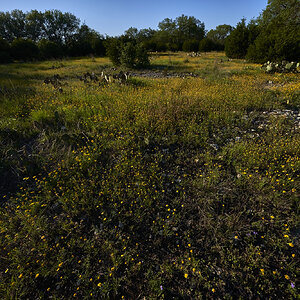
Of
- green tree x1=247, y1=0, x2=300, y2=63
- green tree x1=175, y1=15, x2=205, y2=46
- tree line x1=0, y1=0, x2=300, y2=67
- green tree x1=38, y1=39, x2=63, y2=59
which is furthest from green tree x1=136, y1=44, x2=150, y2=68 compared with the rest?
green tree x1=175, y1=15, x2=205, y2=46

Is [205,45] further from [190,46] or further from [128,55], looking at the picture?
[128,55]

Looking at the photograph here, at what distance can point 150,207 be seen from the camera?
2.53 m

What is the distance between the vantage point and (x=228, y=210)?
2.48 metres

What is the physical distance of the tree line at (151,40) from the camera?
1267cm

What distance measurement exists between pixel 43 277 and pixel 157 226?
1.56 metres

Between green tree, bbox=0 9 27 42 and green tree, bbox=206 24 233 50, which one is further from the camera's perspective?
green tree, bbox=206 24 233 50

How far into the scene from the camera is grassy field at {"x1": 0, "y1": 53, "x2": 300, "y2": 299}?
1.81 m

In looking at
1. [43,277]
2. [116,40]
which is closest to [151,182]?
[43,277]

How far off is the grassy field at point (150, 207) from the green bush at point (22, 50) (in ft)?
98.8

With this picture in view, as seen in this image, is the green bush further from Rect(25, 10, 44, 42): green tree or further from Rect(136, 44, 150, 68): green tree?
Rect(25, 10, 44, 42): green tree

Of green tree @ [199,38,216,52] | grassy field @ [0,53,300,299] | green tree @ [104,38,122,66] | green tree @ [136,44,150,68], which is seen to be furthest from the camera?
green tree @ [199,38,216,52]

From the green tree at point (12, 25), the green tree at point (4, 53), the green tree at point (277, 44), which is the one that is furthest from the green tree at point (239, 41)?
the green tree at point (12, 25)

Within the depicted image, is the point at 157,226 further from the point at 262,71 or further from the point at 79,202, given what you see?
the point at 262,71

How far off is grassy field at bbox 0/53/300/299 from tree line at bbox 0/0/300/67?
11888 millimetres
